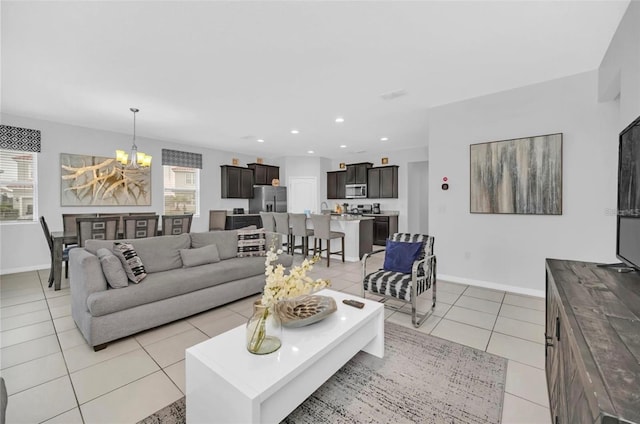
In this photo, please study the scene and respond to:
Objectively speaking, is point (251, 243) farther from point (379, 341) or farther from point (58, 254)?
point (58, 254)

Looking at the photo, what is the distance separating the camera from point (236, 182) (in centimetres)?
761

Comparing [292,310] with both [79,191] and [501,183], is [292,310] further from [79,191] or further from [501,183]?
[79,191]

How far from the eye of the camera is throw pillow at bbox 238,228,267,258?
3672mm

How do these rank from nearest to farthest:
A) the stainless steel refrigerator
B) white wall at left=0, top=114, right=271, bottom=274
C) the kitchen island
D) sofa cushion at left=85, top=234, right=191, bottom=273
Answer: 1. sofa cushion at left=85, top=234, right=191, bottom=273
2. white wall at left=0, top=114, right=271, bottom=274
3. the kitchen island
4. the stainless steel refrigerator

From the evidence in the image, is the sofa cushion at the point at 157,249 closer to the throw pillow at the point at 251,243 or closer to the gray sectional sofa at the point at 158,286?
the gray sectional sofa at the point at 158,286

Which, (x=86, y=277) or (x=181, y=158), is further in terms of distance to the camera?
(x=181, y=158)

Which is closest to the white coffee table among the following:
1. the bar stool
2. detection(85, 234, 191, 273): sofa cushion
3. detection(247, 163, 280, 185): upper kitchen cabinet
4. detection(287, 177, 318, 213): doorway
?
detection(85, 234, 191, 273): sofa cushion

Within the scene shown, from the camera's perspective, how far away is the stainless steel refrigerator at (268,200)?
25.7 ft

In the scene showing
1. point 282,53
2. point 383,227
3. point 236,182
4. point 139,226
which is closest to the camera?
point 282,53

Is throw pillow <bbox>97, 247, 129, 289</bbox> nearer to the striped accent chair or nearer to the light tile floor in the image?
the light tile floor

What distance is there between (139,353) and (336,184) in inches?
282

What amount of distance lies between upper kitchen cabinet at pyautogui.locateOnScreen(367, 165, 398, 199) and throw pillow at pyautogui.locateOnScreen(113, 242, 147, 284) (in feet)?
20.7

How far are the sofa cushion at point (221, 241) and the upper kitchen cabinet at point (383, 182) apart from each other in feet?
16.8

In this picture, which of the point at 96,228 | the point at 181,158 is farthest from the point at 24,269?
the point at 181,158
